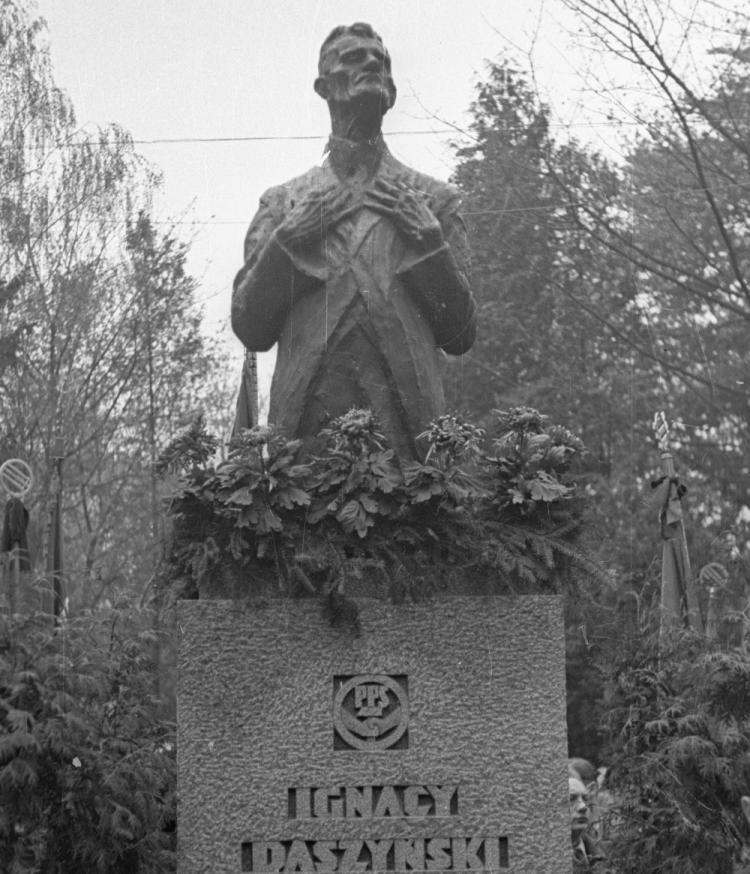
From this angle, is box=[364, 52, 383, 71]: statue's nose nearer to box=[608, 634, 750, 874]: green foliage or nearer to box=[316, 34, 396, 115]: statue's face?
box=[316, 34, 396, 115]: statue's face

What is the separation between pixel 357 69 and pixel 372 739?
2930mm

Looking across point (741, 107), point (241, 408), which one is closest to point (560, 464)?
point (241, 408)

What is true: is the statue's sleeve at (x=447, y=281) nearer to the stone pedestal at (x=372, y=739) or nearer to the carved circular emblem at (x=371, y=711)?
the stone pedestal at (x=372, y=739)

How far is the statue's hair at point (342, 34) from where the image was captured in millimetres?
6875

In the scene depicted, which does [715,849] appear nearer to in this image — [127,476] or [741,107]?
[741,107]

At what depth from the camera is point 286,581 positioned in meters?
6.06

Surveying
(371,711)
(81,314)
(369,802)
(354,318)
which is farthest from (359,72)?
(81,314)

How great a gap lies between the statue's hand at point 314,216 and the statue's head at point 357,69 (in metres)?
0.43

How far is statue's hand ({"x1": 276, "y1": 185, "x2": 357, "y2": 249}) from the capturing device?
21.7 feet

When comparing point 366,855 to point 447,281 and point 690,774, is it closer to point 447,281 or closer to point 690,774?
point 447,281

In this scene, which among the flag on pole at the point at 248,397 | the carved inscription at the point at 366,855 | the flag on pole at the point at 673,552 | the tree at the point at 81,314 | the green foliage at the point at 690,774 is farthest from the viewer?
the tree at the point at 81,314

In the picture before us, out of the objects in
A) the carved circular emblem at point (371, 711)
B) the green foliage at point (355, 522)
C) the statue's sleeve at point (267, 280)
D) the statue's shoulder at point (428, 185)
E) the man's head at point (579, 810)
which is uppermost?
the statue's shoulder at point (428, 185)

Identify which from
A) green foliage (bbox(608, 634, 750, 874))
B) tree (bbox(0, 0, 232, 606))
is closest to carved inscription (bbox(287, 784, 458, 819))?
green foliage (bbox(608, 634, 750, 874))

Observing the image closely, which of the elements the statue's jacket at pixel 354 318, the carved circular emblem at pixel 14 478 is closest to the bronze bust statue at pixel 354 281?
the statue's jacket at pixel 354 318
